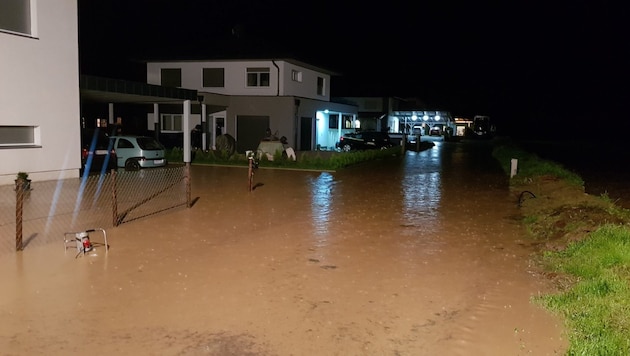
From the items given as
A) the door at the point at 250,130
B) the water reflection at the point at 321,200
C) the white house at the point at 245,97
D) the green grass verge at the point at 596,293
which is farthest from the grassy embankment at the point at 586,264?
the door at the point at 250,130

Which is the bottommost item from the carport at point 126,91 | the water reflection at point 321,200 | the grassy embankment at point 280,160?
the water reflection at point 321,200

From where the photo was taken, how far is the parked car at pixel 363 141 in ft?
120

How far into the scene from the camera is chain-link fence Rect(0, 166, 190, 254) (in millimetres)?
9454

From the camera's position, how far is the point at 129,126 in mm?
35188

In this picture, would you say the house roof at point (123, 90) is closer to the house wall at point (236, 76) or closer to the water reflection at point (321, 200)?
the water reflection at point (321, 200)

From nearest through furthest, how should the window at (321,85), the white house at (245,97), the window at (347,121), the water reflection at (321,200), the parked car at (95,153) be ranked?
the water reflection at (321,200) < the parked car at (95,153) < the white house at (245,97) < the window at (321,85) < the window at (347,121)

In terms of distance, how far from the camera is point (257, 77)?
31.1 metres

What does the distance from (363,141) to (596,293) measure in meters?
30.7

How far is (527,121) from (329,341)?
317 ft

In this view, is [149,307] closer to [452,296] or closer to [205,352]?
[205,352]

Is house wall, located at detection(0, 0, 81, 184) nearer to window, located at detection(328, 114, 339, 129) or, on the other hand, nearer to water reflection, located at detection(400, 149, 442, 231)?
water reflection, located at detection(400, 149, 442, 231)

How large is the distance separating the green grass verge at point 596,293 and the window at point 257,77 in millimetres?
24255

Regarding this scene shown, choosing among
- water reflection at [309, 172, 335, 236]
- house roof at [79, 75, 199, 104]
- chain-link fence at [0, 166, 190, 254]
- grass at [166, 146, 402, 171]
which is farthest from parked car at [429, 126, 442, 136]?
chain-link fence at [0, 166, 190, 254]

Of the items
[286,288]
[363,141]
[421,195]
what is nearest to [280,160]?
[421,195]
